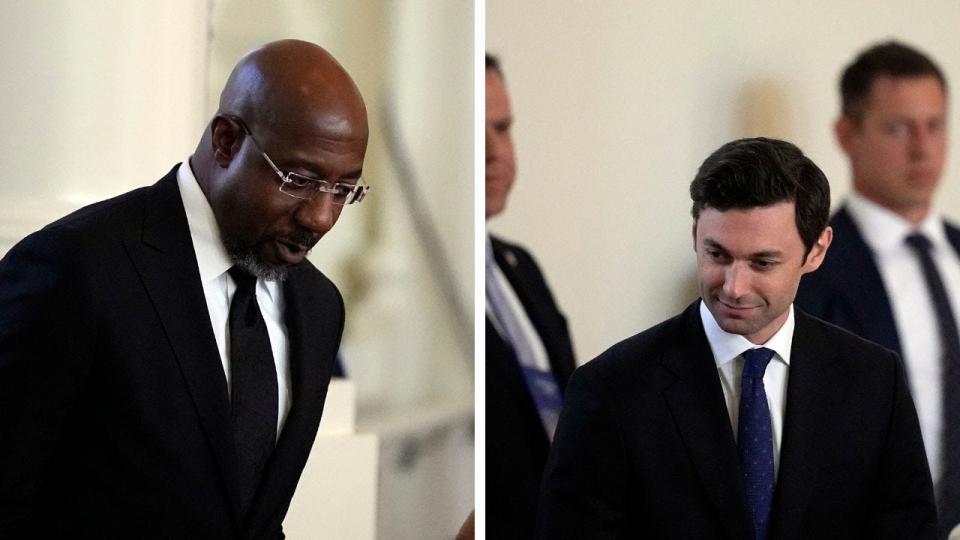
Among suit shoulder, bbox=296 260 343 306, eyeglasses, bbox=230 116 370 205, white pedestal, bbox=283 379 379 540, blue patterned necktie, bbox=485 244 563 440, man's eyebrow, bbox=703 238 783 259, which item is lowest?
white pedestal, bbox=283 379 379 540

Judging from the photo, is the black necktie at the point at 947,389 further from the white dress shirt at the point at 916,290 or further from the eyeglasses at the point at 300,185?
the eyeglasses at the point at 300,185

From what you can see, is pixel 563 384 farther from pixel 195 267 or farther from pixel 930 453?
pixel 195 267

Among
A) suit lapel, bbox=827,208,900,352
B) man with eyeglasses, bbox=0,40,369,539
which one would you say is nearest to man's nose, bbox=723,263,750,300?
suit lapel, bbox=827,208,900,352

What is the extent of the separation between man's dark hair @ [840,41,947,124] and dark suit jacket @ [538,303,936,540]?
723 mm

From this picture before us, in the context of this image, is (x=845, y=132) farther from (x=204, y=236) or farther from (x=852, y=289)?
(x=204, y=236)

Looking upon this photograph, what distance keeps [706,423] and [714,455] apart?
0.23ft

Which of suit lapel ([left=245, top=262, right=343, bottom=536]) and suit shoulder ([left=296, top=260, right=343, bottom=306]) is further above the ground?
suit shoulder ([left=296, top=260, right=343, bottom=306])

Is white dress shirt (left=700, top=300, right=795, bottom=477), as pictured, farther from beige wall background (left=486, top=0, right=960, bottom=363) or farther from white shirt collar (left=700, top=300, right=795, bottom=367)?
beige wall background (left=486, top=0, right=960, bottom=363)

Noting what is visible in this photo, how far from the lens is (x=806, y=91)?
327cm

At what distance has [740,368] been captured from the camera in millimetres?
2689

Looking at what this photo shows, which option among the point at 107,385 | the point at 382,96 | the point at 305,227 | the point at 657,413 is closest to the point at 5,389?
the point at 107,385

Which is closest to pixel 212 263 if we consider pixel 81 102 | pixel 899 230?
pixel 81 102

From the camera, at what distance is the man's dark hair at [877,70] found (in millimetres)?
3254

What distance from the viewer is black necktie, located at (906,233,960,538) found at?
10.2 ft
